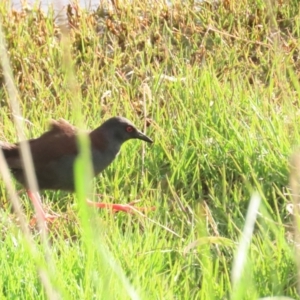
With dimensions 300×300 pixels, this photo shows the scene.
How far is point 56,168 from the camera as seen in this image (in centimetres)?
391

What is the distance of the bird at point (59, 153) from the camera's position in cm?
385

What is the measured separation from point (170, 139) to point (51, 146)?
0.66 m

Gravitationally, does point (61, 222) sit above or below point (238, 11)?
below

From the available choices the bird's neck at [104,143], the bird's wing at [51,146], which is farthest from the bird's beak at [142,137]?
the bird's wing at [51,146]

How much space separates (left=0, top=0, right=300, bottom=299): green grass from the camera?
107 inches

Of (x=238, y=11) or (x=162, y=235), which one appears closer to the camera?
(x=162, y=235)

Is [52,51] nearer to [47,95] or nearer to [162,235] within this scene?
[47,95]

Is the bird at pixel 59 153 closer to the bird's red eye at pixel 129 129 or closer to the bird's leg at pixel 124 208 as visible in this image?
the bird's red eye at pixel 129 129

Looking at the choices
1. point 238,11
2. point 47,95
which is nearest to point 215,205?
point 47,95

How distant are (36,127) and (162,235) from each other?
139 centimetres

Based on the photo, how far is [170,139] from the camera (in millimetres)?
4160

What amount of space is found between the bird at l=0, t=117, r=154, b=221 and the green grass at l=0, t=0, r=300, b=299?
0.12 m

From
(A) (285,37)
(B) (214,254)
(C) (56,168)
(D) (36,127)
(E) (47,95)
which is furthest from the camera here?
(A) (285,37)

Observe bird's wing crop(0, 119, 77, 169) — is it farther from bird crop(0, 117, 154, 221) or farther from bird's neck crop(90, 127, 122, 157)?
bird's neck crop(90, 127, 122, 157)
